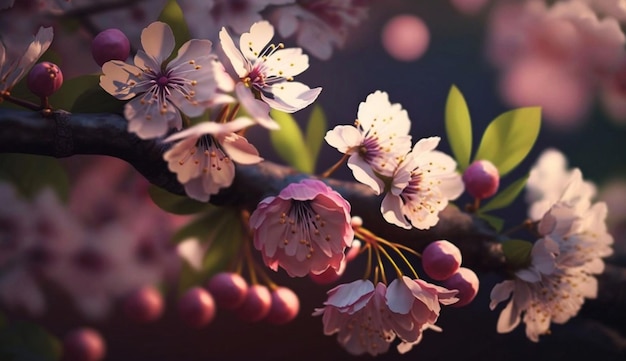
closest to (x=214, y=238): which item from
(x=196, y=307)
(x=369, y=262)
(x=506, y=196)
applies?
(x=196, y=307)

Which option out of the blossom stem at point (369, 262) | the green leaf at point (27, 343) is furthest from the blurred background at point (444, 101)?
the blossom stem at point (369, 262)

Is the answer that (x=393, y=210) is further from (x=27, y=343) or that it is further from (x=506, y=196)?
(x=27, y=343)

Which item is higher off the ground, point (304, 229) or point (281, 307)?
point (304, 229)

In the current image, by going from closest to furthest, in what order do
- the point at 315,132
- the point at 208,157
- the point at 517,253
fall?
the point at 208,157 → the point at 517,253 → the point at 315,132

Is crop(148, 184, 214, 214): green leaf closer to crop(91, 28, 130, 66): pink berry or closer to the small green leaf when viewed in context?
crop(91, 28, 130, 66): pink berry

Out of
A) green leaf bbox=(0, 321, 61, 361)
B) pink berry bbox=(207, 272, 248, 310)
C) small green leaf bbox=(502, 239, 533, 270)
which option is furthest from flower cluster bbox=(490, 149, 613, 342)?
green leaf bbox=(0, 321, 61, 361)

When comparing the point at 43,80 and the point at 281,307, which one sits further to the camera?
the point at 281,307

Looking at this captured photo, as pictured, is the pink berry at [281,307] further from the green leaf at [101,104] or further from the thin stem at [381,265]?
the green leaf at [101,104]
